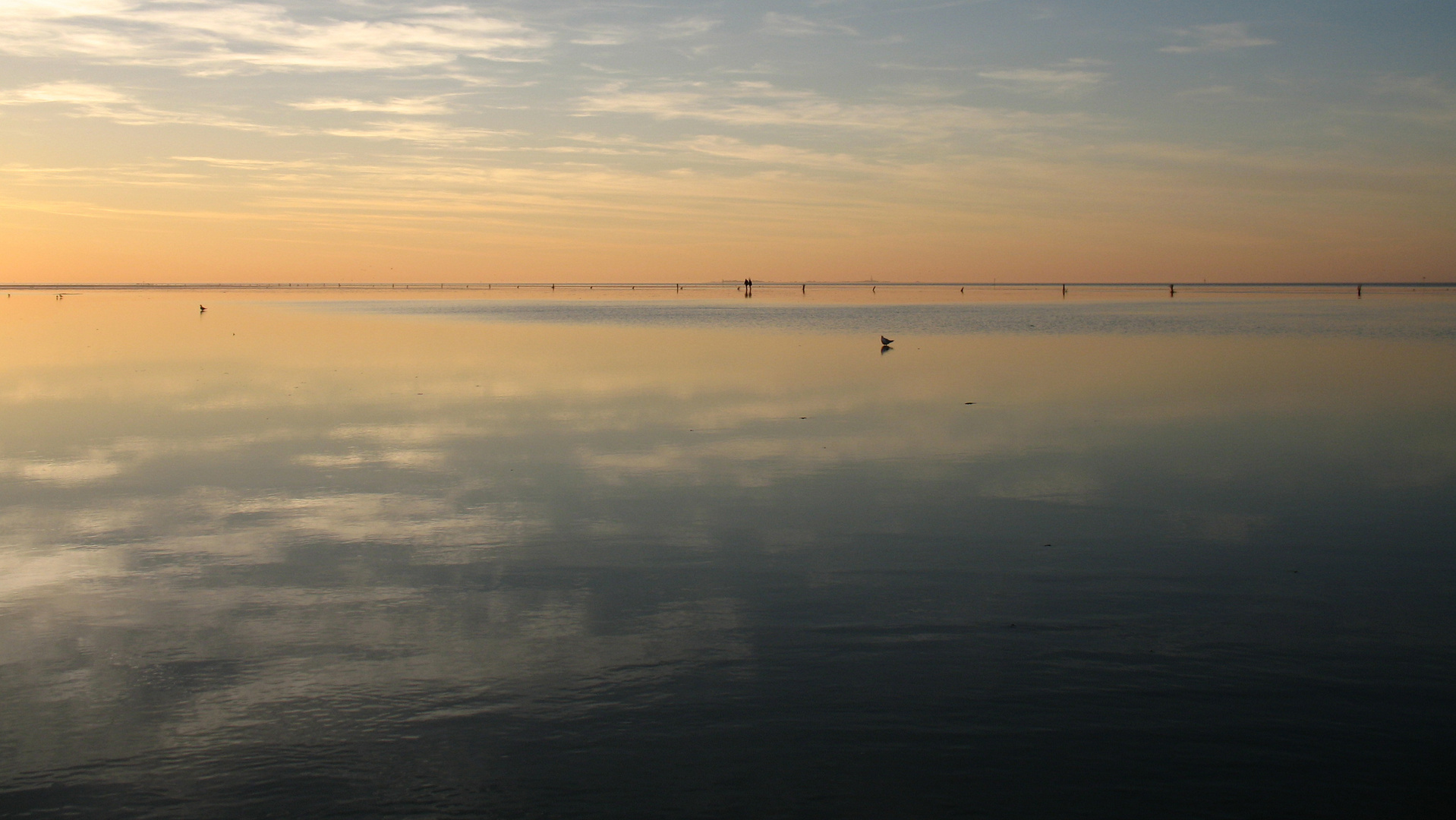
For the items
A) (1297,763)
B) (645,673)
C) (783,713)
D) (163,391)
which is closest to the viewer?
(1297,763)

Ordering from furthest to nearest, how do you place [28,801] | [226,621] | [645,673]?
[226,621], [645,673], [28,801]

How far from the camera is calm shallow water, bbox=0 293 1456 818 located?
296 inches

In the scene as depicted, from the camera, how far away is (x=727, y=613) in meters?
10.8

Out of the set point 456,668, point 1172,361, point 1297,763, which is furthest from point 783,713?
point 1172,361

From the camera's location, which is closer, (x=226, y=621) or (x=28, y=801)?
(x=28, y=801)

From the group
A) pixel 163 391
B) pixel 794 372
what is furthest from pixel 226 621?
pixel 794 372

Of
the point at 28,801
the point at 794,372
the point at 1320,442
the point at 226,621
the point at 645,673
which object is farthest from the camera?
the point at 794,372

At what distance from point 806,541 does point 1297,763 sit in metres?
6.73

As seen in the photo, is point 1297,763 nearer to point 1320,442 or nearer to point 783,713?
point 783,713

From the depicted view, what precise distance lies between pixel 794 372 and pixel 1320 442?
1828 centimetres

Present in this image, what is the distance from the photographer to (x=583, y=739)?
8039 millimetres

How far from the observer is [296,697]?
8750mm

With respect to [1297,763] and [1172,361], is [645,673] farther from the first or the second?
[1172,361]

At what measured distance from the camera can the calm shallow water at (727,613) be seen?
7.52 meters
